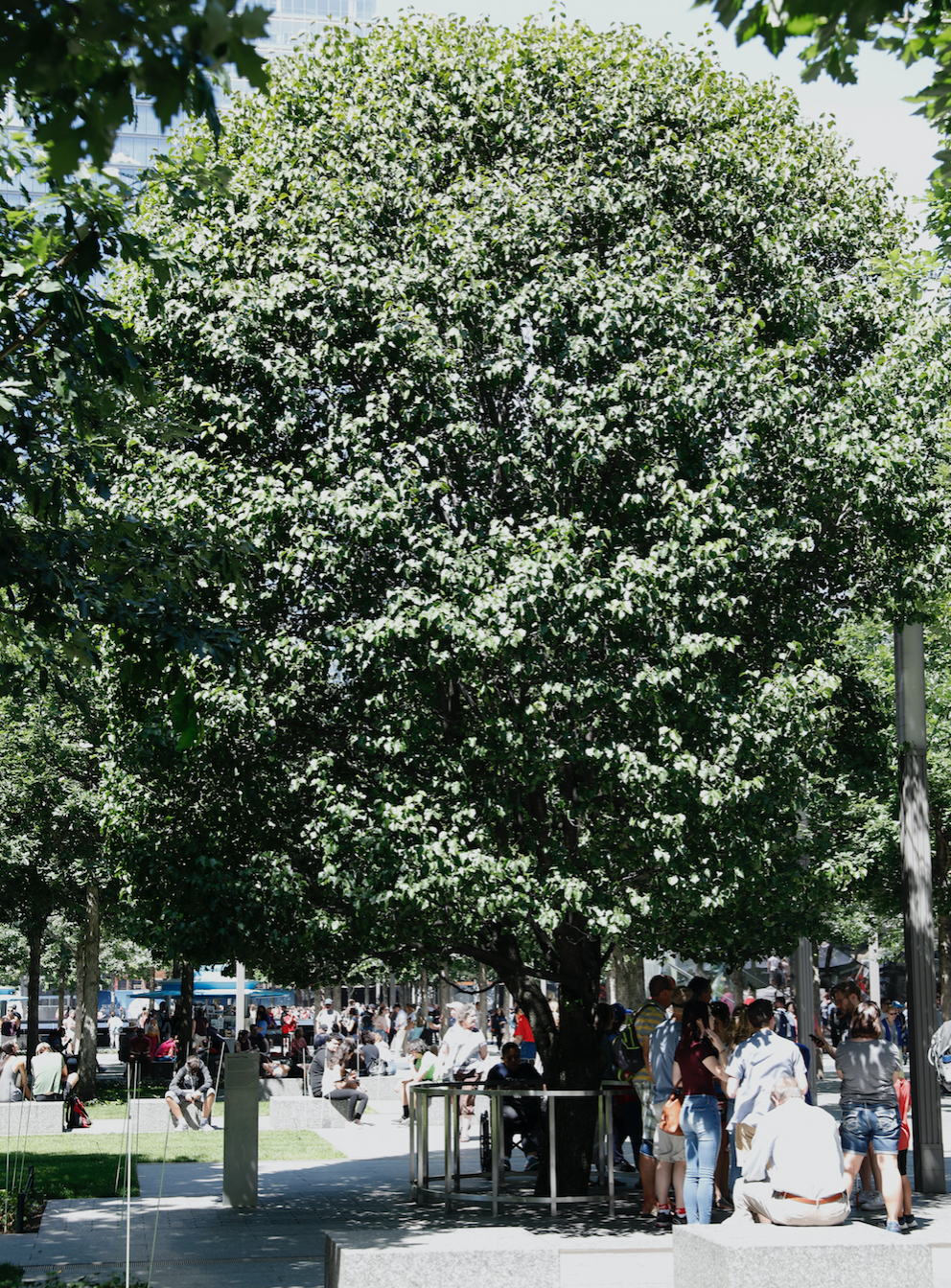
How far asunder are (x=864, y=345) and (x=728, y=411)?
1.97 metres

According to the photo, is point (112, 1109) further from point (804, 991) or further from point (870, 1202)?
point (870, 1202)

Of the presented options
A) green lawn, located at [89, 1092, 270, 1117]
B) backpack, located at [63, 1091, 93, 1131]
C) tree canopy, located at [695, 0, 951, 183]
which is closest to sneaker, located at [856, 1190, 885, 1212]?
tree canopy, located at [695, 0, 951, 183]

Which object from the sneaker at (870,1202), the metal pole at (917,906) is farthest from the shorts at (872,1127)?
Answer: the metal pole at (917,906)

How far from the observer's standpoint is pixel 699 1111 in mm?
10484

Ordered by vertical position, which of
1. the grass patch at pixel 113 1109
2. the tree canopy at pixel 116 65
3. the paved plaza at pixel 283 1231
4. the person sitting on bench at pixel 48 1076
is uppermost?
the tree canopy at pixel 116 65

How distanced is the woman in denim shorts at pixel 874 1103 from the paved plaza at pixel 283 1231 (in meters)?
0.58

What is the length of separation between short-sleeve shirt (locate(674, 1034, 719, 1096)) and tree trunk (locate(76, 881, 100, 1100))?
19.0 meters

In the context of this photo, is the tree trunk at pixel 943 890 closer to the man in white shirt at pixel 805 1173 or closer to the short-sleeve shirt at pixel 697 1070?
the short-sleeve shirt at pixel 697 1070

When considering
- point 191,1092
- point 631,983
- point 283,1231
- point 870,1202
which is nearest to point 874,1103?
point 870,1202

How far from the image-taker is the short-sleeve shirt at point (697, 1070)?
34.5 feet

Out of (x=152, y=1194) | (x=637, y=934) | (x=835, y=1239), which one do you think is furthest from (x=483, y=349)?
(x=152, y=1194)

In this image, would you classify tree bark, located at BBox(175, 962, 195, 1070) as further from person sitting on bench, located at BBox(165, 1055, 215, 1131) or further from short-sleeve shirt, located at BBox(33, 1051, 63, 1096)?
short-sleeve shirt, located at BBox(33, 1051, 63, 1096)

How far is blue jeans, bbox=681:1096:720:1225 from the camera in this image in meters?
10.4

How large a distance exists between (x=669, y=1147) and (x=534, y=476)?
5.42 m
